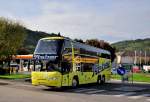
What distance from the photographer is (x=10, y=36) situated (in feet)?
179

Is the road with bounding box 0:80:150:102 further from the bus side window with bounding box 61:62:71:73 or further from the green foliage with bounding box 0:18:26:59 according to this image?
the green foliage with bounding box 0:18:26:59

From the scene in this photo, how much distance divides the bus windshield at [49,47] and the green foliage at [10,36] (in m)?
23.6

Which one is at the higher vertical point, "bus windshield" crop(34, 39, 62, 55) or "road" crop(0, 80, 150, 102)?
"bus windshield" crop(34, 39, 62, 55)

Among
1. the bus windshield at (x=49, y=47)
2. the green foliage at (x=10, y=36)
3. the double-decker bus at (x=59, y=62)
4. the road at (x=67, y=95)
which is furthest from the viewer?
the green foliage at (x=10, y=36)

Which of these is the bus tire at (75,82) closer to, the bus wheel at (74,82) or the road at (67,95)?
the bus wheel at (74,82)

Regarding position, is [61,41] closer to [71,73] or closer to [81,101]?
[71,73]

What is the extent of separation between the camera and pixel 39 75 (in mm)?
27469

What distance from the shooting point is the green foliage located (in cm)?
5159

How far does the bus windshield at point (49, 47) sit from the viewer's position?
27.5m

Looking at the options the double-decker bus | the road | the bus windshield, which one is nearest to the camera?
the road

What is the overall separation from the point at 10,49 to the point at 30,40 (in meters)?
124

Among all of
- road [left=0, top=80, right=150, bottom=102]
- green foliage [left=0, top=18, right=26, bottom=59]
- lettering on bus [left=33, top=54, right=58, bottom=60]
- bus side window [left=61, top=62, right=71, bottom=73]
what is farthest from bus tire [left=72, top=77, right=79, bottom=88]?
green foliage [left=0, top=18, right=26, bottom=59]

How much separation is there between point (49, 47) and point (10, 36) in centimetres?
2760

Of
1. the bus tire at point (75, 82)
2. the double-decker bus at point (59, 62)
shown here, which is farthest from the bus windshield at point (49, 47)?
the bus tire at point (75, 82)
